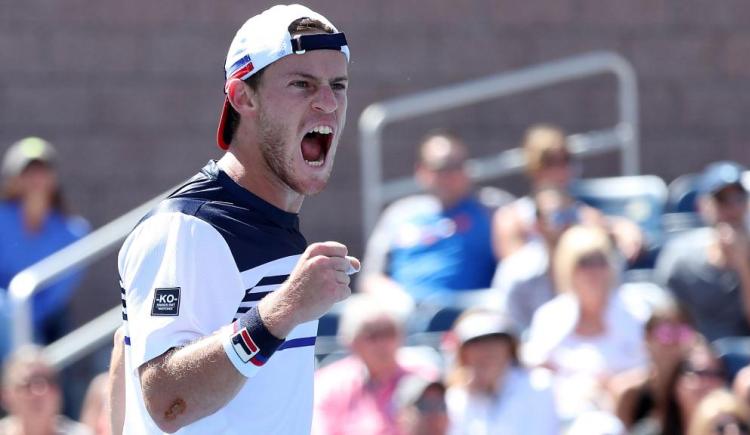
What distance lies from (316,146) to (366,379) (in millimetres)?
3353

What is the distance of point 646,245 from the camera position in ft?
24.8

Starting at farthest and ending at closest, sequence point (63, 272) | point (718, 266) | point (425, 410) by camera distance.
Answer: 1. point (63, 272)
2. point (718, 266)
3. point (425, 410)

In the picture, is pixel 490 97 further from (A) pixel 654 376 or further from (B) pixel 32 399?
(B) pixel 32 399

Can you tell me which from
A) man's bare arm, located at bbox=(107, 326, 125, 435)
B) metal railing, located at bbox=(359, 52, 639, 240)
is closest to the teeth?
man's bare arm, located at bbox=(107, 326, 125, 435)

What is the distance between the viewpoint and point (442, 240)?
24.5 feet

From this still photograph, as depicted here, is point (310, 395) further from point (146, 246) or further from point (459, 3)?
point (459, 3)

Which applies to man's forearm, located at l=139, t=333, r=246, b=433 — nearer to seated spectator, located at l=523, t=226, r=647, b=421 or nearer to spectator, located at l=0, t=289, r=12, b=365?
seated spectator, located at l=523, t=226, r=647, b=421

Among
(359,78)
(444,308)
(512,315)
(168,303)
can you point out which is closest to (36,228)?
(444,308)

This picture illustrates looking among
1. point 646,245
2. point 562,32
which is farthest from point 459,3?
point 646,245

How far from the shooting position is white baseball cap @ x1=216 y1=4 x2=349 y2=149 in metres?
3.02

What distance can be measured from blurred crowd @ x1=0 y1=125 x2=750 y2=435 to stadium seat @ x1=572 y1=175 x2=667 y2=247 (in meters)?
0.05

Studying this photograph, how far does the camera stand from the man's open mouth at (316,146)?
3.07 metres

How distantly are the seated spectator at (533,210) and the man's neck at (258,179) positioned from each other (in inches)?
168

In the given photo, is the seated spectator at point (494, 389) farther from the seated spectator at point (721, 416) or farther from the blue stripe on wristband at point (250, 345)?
the blue stripe on wristband at point (250, 345)
